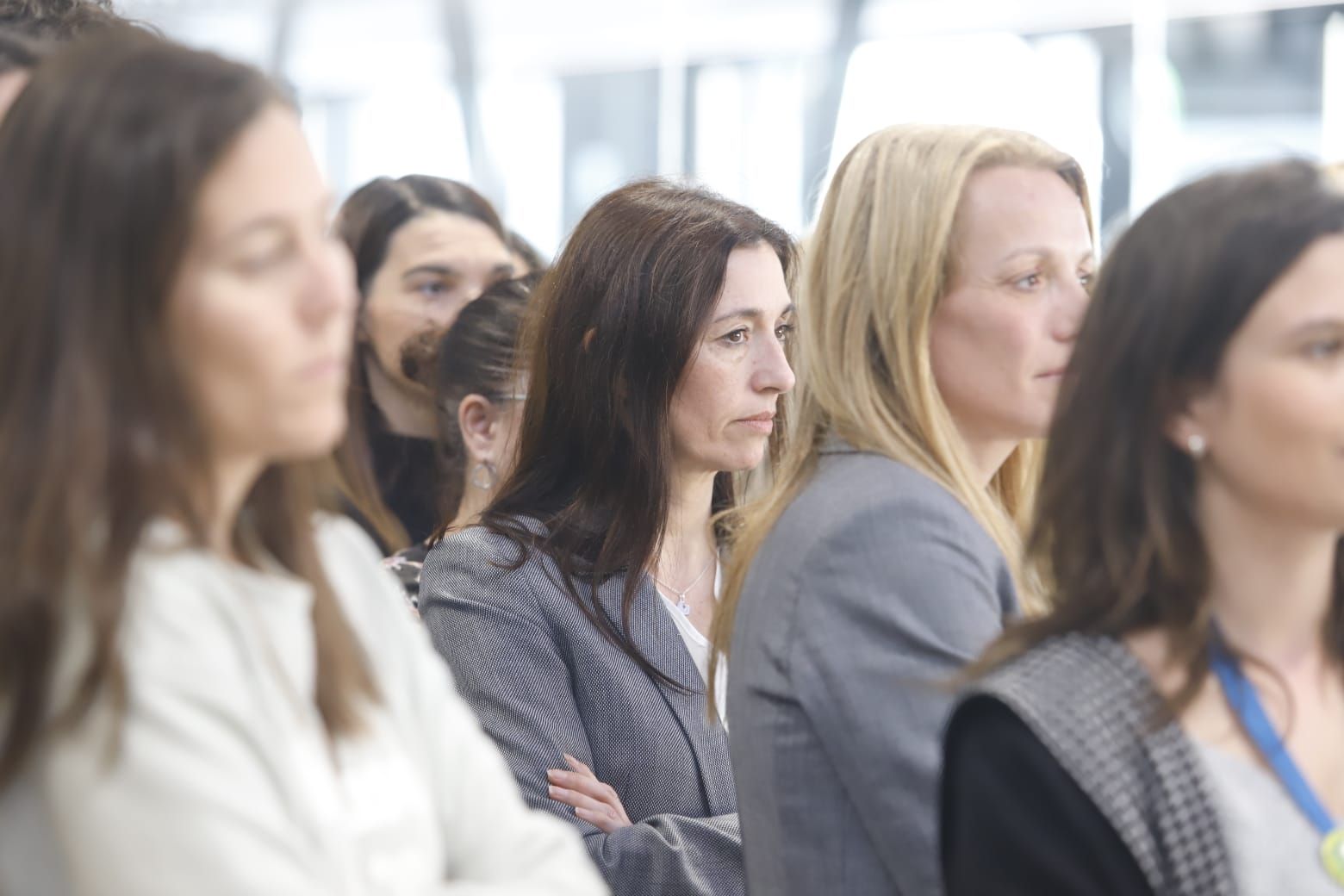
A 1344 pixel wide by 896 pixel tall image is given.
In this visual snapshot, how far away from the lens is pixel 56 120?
3.75ft

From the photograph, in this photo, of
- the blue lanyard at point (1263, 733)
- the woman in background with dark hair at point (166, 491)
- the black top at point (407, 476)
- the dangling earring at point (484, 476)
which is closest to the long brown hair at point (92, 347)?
the woman in background with dark hair at point (166, 491)

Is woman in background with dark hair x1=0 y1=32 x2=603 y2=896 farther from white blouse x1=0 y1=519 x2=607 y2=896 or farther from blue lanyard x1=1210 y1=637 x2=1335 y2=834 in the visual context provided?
blue lanyard x1=1210 y1=637 x2=1335 y2=834

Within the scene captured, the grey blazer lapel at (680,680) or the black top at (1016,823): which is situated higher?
the black top at (1016,823)

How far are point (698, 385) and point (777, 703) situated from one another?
2.59 ft

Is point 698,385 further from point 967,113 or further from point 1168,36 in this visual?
point 1168,36

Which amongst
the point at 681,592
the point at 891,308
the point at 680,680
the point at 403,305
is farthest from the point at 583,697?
the point at 403,305

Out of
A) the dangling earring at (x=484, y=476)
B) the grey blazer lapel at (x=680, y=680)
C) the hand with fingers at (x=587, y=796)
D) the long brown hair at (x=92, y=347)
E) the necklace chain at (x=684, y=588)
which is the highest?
the long brown hair at (x=92, y=347)

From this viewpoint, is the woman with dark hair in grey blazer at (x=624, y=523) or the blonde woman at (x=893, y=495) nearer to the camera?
the blonde woman at (x=893, y=495)

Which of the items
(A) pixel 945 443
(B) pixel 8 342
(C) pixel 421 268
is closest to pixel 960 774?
(A) pixel 945 443

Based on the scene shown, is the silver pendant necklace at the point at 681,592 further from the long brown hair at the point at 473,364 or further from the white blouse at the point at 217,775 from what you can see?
the white blouse at the point at 217,775

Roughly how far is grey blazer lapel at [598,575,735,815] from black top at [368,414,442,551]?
1200mm

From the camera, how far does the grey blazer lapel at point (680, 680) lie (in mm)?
2314

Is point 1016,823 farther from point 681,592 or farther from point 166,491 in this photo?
point 681,592

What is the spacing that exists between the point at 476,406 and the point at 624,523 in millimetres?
625
